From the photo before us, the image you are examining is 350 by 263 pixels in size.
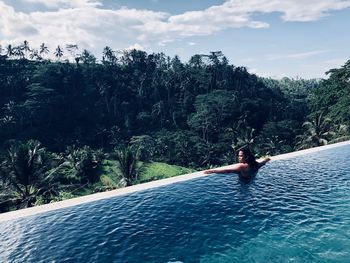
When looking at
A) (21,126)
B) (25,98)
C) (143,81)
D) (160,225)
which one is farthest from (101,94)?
(160,225)

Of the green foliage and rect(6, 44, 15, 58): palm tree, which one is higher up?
rect(6, 44, 15, 58): palm tree

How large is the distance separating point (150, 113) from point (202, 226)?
262 ft

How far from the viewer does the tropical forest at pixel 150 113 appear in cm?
4607

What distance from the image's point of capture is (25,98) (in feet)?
265

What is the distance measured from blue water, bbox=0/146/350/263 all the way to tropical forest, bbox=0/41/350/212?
15.6 m

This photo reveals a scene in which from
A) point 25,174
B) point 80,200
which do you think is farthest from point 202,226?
point 25,174

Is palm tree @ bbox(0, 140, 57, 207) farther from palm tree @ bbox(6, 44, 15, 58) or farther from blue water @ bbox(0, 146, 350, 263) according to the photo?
palm tree @ bbox(6, 44, 15, 58)

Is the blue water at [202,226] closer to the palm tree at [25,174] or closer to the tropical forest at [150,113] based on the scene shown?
the palm tree at [25,174]

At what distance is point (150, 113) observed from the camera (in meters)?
92.1

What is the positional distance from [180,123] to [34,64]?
52221 mm

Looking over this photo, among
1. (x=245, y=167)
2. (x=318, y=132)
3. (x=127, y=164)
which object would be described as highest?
(x=127, y=164)

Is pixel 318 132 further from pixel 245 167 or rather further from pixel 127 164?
pixel 127 164

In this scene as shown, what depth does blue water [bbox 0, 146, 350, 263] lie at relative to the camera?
11.0m

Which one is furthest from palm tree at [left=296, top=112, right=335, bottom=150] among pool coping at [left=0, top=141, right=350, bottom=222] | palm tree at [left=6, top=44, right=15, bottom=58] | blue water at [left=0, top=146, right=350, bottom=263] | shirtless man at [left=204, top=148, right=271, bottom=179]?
palm tree at [left=6, top=44, right=15, bottom=58]
